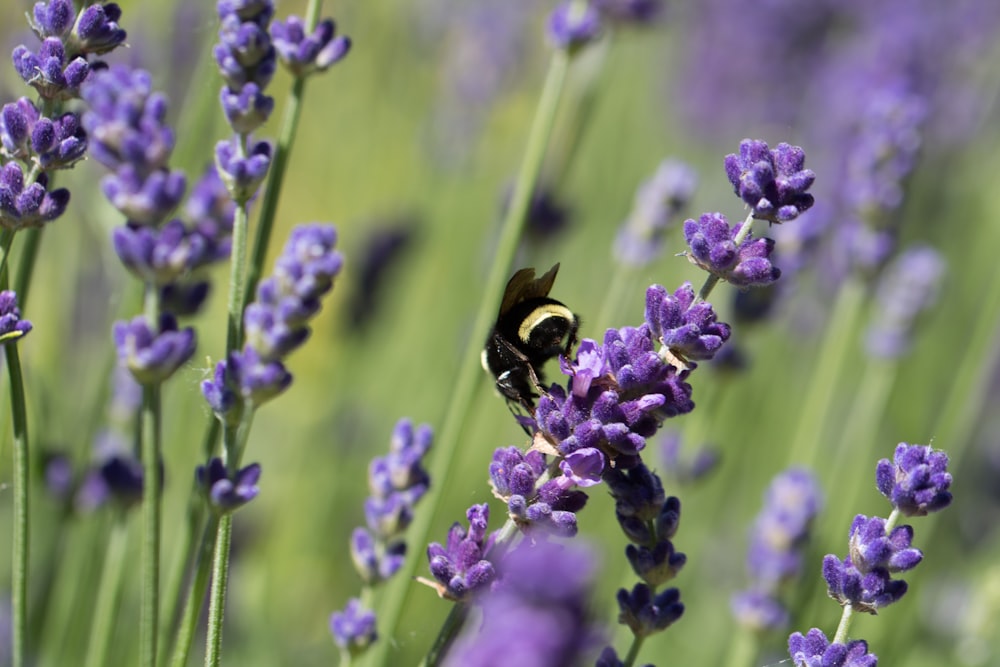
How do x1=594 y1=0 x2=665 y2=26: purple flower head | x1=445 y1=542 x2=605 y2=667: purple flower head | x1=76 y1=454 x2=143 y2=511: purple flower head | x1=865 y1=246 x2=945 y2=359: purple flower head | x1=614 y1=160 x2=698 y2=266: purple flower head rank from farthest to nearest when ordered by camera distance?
x1=865 y1=246 x2=945 y2=359: purple flower head, x1=614 y1=160 x2=698 y2=266: purple flower head, x1=594 y1=0 x2=665 y2=26: purple flower head, x1=76 y1=454 x2=143 y2=511: purple flower head, x1=445 y1=542 x2=605 y2=667: purple flower head

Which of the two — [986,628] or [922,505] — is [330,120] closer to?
[986,628]

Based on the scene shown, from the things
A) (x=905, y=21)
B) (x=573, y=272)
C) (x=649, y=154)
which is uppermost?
(x=905, y=21)

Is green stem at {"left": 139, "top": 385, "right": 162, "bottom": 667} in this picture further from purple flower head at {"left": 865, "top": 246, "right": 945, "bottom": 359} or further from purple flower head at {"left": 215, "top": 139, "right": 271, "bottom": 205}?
purple flower head at {"left": 865, "top": 246, "right": 945, "bottom": 359}

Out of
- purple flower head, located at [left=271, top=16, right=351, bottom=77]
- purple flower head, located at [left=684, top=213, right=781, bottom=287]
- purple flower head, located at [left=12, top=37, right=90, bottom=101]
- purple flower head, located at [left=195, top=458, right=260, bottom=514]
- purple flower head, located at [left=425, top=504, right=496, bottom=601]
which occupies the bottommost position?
purple flower head, located at [left=195, top=458, right=260, bottom=514]

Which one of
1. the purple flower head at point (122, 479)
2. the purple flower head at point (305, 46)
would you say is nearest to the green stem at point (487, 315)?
the purple flower head at point (122, 479)

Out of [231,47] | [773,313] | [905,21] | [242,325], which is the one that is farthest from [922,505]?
[905,21]

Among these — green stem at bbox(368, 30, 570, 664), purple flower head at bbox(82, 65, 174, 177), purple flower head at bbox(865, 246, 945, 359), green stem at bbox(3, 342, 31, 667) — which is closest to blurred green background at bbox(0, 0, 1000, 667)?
green stem at bbox(368, 30, 570, 664)

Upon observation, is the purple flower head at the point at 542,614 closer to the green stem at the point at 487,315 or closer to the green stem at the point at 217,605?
the green stem at the point at 217,605
